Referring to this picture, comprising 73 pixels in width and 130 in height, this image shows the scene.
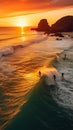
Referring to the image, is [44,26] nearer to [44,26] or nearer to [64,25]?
[44,26]

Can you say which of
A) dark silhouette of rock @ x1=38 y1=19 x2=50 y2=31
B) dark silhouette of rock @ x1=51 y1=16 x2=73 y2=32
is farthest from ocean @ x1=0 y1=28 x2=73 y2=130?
dark silhouette of rock @ x1=38 y1=19 x2=50 y2=31

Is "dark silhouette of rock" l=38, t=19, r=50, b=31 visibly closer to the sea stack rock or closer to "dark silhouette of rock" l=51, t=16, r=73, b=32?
the sea stack rock

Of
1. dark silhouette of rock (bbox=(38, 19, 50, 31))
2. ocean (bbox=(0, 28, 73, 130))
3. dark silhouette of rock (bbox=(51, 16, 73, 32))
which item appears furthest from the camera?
dark silhouette of rock (bbox=(38, 19, 50, 31))

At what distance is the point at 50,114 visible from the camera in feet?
33.0

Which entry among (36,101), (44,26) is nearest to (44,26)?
(44,26)

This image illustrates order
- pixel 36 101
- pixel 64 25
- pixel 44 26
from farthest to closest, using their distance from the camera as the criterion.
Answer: pixel 44 26 → pixel 64 25 → pixel 36 101

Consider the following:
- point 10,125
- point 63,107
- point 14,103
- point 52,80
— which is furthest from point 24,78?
point 10,125

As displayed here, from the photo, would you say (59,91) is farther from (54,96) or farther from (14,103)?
(14,103)

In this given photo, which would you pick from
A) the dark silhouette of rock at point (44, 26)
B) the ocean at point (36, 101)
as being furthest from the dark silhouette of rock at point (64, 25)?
the ocean at point (36, 101)

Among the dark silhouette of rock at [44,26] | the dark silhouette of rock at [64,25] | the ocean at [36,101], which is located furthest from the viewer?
the dark silhouette of rock at [44,26]

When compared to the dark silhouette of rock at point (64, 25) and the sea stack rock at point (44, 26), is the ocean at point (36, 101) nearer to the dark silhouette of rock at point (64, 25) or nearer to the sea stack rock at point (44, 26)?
the dark silhouette of rock at point (64, 25)

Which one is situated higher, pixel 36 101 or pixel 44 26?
pixel 44 26

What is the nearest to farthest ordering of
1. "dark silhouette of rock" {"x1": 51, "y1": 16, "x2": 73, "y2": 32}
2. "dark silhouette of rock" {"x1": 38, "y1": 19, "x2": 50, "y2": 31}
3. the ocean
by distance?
the ocean, "dark silhouette of rock" {"x1": 51, "y1": 16, "x2": 73, "y2": 32}, "dark silhouette of rock" {"x1": 38, "y1": 19, "x2": 50, "y2": 31}

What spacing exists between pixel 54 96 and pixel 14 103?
212 centimetres
